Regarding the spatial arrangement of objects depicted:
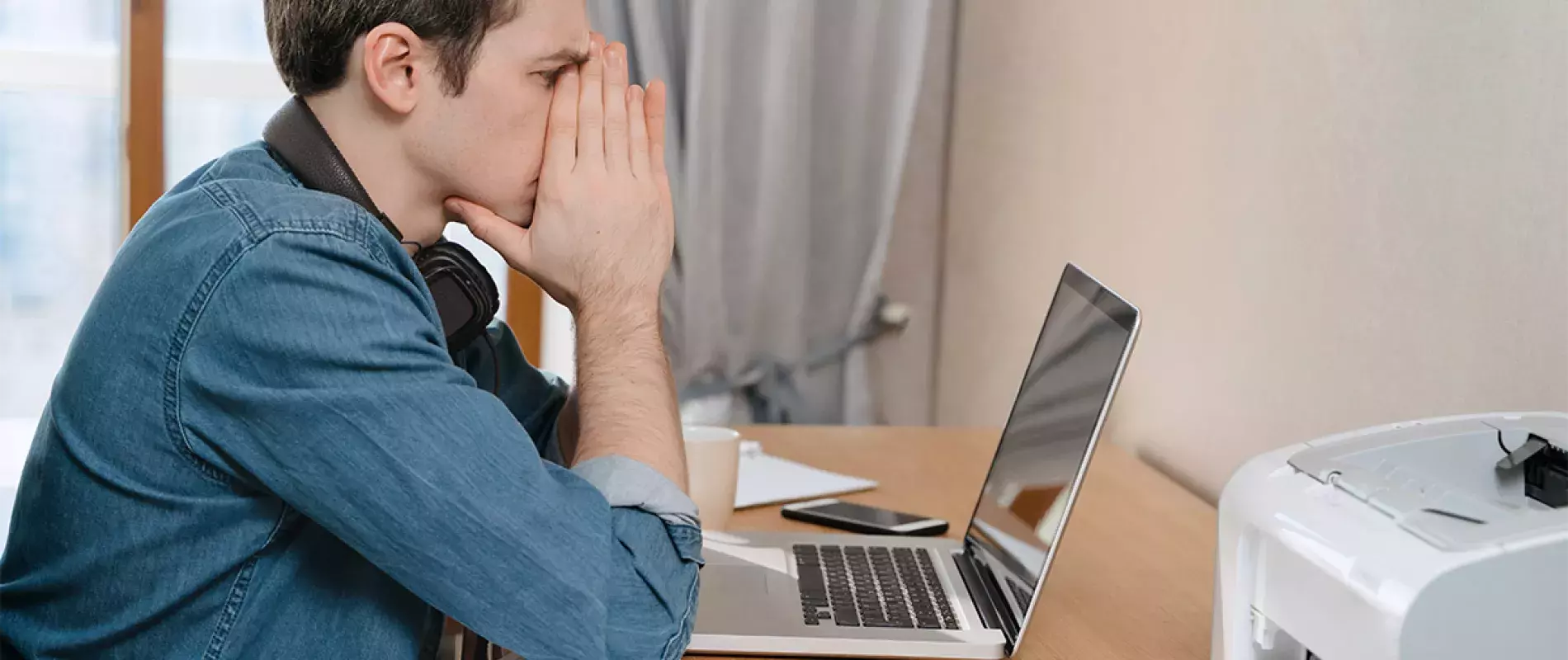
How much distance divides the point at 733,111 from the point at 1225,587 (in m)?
1.60

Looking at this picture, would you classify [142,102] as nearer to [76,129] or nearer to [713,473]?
[76,129]

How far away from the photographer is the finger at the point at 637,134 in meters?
1.13

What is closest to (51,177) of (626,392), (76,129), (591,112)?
(76,129)

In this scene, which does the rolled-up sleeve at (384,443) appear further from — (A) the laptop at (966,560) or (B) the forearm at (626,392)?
(A) the laptop at (966,560)

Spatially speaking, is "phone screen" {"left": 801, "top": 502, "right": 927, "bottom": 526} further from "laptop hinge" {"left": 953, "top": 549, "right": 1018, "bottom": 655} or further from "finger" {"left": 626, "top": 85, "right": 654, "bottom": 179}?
"finger" {"left": 626, "top": 85, "right": 654, "bottom": 179}

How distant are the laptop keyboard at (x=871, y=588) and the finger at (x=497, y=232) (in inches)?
14.2

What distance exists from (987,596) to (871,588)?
0.32 ft

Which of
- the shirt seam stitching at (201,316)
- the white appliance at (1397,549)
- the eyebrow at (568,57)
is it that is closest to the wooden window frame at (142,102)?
the eyebrow at (568,57)

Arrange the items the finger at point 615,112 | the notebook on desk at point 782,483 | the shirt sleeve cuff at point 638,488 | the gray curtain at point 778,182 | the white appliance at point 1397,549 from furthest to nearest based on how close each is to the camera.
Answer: the gray curtain at point 778,182 → the notebook on desk at point 782,483 → the finger at point 615,112 → the shirt sleeve cuff at point 638,488 → the white appliance at point 1397,549

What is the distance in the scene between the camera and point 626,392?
39.6 inches

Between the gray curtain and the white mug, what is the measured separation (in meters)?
1.01

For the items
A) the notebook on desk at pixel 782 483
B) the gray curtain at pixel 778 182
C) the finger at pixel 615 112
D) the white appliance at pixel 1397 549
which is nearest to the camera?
the white appliance at pixel 1397 549

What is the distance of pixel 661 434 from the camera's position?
0.98 metres

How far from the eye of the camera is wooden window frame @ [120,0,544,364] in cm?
233
